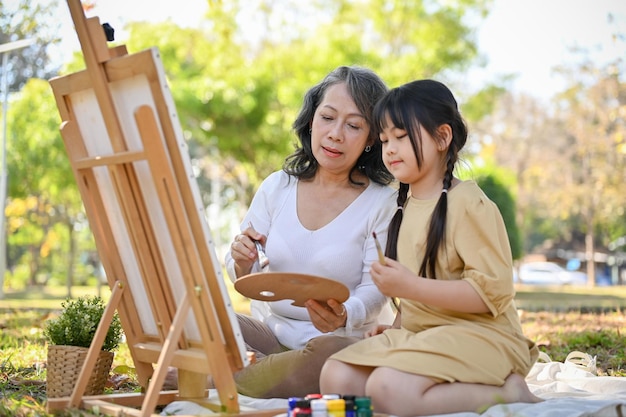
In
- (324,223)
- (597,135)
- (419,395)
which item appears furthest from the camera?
(597,135)

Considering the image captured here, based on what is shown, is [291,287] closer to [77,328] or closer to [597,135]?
[77,328]

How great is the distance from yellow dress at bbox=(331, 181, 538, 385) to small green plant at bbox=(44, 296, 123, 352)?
1164 millimetres

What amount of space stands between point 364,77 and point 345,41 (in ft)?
52.7

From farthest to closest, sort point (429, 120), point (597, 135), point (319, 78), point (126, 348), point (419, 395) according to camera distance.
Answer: point (597, 135), point (319, 78), point (126, 348), point (429, 120), point (419, 395)

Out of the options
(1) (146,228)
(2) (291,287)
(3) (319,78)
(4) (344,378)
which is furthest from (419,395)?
(3) (319,78)

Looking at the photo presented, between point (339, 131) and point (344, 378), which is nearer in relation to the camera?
point (344, 378)

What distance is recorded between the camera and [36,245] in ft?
119

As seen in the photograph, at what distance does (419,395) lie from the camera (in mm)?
3100

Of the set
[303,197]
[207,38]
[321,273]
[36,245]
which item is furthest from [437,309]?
[36,245]

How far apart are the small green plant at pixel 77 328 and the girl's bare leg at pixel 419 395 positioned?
1352 millimetres

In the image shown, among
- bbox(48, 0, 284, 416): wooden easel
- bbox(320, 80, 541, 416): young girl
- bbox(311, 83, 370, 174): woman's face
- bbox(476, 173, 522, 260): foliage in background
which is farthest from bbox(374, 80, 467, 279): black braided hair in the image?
bbox(476, 173, 522, 260): foliage in background

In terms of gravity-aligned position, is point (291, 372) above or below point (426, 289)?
below

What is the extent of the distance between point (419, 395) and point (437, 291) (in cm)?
38

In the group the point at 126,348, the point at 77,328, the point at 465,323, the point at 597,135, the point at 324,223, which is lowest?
the point at 597,135
